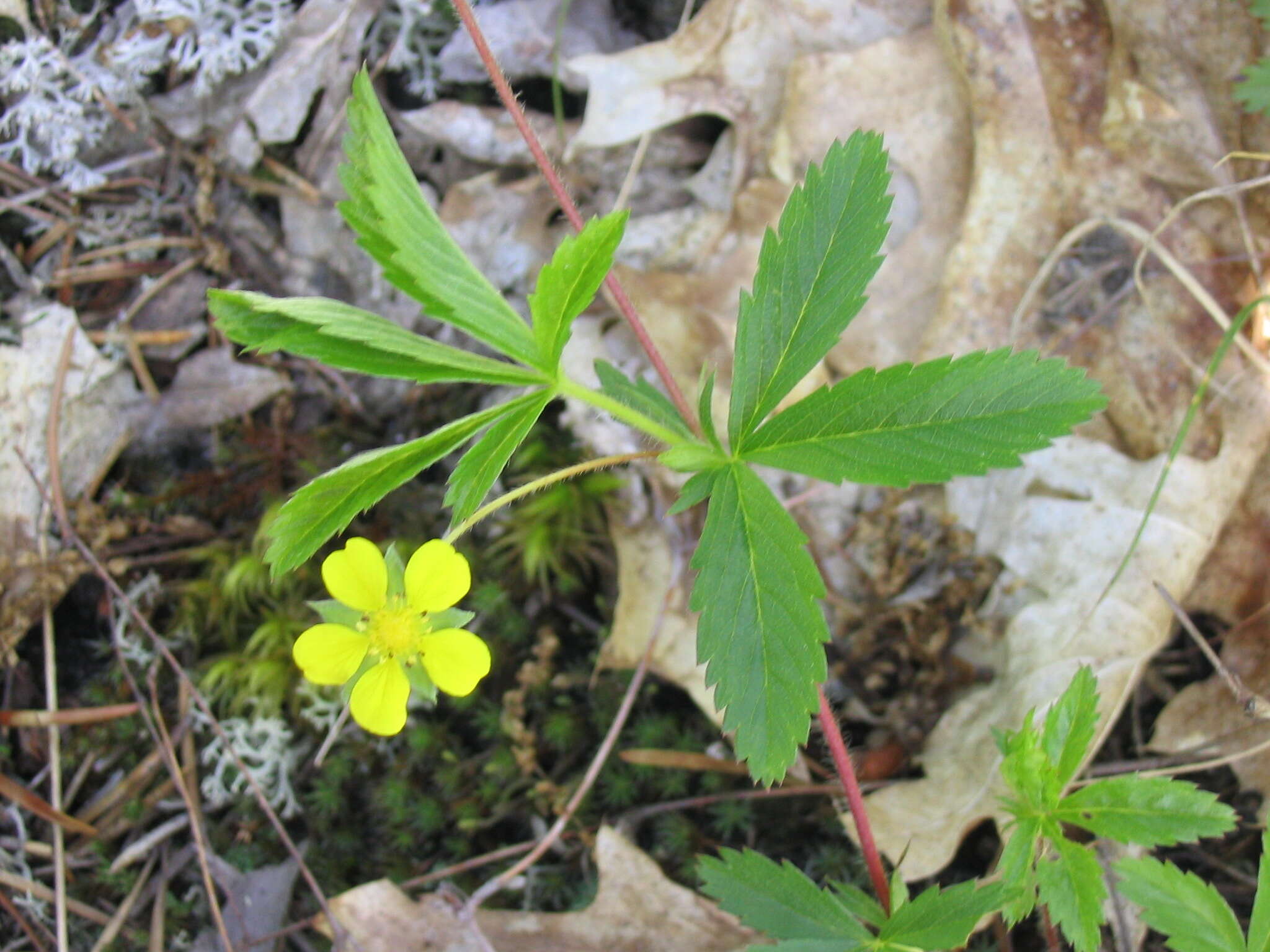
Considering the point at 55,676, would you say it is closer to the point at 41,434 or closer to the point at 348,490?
the point at 41,434

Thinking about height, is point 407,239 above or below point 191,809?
above

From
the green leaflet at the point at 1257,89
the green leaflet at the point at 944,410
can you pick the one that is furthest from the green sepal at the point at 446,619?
the green leaflet at the point at 1257,89

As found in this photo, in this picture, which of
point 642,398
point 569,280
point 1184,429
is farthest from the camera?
point 1184,429

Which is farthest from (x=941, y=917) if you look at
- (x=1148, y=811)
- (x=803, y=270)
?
(x=803, y=270)

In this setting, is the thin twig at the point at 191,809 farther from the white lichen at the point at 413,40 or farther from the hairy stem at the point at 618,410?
the white lichen at the point at 413,40

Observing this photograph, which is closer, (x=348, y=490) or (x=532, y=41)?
(x=348, y=490)

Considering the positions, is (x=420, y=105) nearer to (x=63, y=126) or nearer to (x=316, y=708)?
(x=63, y=126)

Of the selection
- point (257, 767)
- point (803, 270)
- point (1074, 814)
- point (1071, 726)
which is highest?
point (803, 270)

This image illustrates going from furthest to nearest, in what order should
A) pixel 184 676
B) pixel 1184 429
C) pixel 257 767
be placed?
pixel 257 767 → pixel 184 676 → pixel 1184 429
